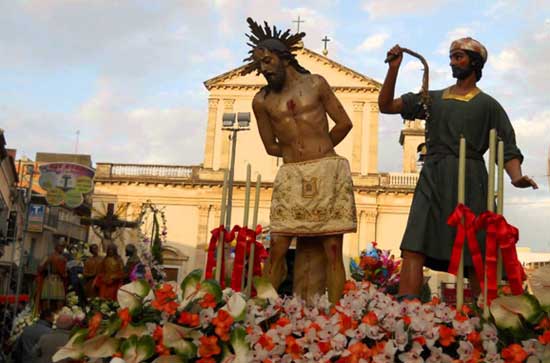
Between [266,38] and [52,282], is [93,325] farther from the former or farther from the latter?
[52,282]

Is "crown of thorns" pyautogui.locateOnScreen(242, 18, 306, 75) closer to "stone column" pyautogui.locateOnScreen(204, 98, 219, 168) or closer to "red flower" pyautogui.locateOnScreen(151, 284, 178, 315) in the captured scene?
"red flower" pyautogui.locateOnScreen(151, 284, 178, 315)

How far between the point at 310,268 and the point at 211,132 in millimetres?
38594

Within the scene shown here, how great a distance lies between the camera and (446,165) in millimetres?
5027

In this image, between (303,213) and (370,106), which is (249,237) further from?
(370,106)

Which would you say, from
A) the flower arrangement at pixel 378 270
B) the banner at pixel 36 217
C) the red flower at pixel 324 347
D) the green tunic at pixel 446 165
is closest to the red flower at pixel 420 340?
the red flower at pixel 324 347

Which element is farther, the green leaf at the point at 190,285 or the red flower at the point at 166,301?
the green leaf at the point at 190,285

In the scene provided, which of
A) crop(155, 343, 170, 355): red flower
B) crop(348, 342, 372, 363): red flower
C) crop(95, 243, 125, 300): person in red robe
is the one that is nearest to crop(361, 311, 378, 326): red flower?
crop(348, 342, 372, 363): red flower

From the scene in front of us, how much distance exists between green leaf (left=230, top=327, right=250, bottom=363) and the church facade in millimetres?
36572

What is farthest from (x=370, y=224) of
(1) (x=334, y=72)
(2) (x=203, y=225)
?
(2) (x=203, y=225)

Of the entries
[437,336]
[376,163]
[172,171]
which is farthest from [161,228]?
[437,336]

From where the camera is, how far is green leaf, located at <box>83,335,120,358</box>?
3.28 m

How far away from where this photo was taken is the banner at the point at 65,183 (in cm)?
2000

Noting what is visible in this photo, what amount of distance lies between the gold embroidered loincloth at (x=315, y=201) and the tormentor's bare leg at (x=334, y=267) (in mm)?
89

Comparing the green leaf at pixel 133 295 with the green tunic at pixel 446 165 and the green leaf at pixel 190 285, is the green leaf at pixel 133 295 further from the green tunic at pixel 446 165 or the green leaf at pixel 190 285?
the green tunic at pixel 446 165
